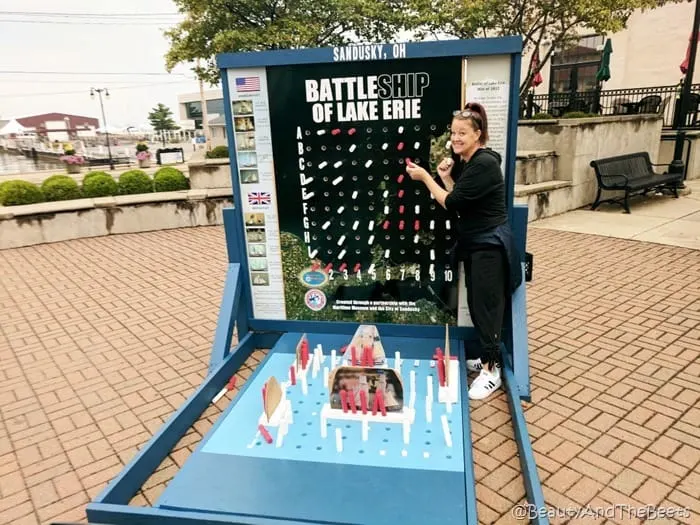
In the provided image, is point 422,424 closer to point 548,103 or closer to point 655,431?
point 655,431

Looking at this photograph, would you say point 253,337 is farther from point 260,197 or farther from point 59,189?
point 59,189

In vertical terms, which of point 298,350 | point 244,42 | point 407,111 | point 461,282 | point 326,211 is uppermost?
point 244,42

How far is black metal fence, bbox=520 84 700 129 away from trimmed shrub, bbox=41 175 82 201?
1123cm

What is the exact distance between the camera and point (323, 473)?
110 inches

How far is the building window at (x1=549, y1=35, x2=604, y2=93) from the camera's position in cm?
2173

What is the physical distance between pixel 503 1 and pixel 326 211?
11.5 metres

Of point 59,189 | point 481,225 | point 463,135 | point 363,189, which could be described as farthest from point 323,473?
point 59,189

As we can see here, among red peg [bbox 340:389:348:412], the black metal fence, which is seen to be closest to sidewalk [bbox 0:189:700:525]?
red peg [bbox 340:389:348:412]

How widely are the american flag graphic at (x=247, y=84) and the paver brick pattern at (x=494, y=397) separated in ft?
7.27

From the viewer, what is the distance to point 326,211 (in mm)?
4109

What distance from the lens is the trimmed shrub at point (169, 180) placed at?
1033 cm

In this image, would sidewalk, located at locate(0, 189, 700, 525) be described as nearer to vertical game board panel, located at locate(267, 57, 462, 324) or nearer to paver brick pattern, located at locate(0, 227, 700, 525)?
paver brick pattern, located at locate(0, 227, 700, 525)

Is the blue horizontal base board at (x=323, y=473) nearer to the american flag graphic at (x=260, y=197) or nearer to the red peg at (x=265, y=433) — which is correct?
the red peg at (x=265, y=433)

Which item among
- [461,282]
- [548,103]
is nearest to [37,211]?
[461,282]
